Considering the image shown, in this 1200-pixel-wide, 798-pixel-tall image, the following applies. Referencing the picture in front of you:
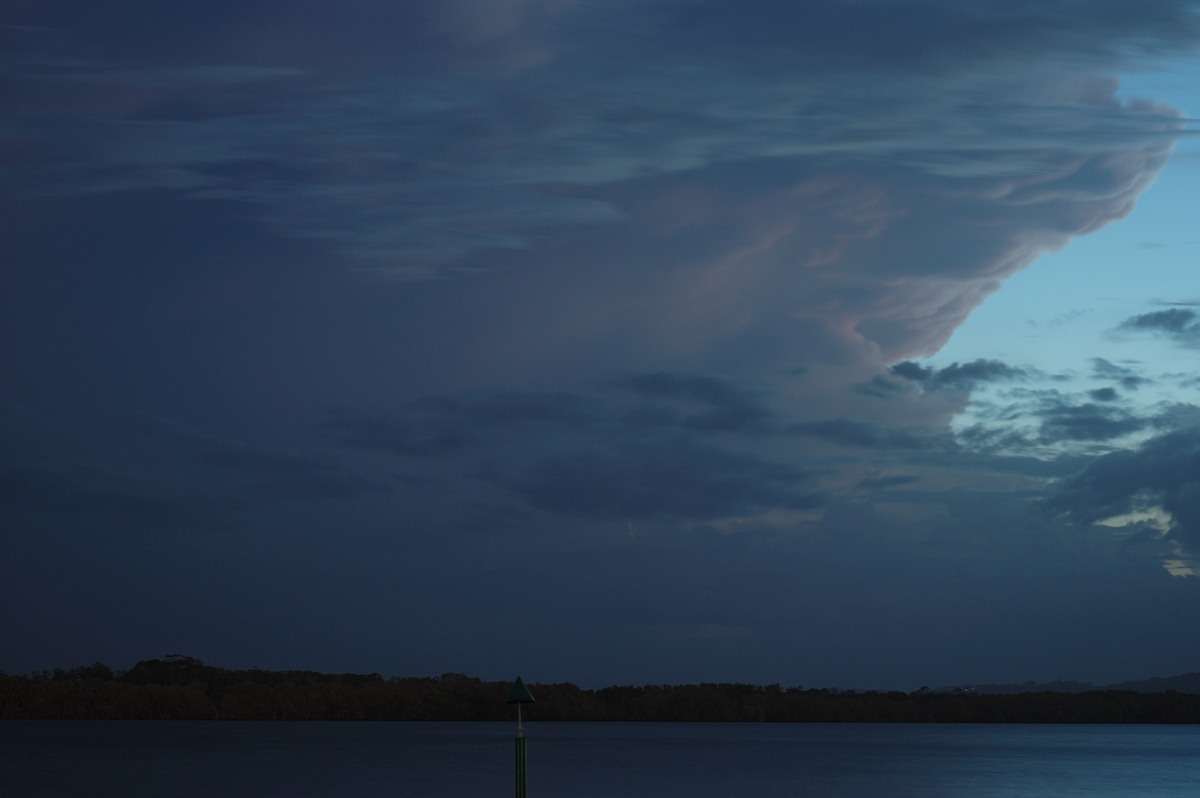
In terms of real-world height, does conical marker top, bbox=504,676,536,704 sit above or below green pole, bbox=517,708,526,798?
above

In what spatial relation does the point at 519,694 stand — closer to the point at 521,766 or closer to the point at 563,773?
the point at 521,766

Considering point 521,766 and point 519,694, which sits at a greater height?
point 519,694

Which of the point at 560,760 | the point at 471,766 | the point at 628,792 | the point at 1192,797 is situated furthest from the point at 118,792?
the point at 1192,797

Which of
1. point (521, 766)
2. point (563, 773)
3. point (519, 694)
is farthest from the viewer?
point (563, 773)

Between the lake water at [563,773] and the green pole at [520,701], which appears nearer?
the green pole at [520,701]

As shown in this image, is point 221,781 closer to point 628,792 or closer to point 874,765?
point 628,792

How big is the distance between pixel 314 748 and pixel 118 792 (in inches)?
3130

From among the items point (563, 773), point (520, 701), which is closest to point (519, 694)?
point (520, 701)

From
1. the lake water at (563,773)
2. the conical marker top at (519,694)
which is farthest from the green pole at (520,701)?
the lake water at (563,773)

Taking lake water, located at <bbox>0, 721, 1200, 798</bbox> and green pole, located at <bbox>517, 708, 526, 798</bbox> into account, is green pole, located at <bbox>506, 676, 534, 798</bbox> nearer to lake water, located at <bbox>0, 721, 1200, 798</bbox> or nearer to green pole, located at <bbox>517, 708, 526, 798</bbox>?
green pole, located at <bbox>517, 708, 526, 798</bbox>

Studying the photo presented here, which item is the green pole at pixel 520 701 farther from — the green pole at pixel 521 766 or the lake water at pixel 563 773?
the lake water at pixel 563 773

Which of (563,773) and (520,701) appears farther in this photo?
(563,773)

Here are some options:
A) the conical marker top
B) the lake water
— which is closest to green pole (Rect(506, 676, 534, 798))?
the conical marker top

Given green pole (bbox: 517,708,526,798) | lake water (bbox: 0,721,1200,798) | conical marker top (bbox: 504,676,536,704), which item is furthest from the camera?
lake water (bbox: 0,721,1200,798)
